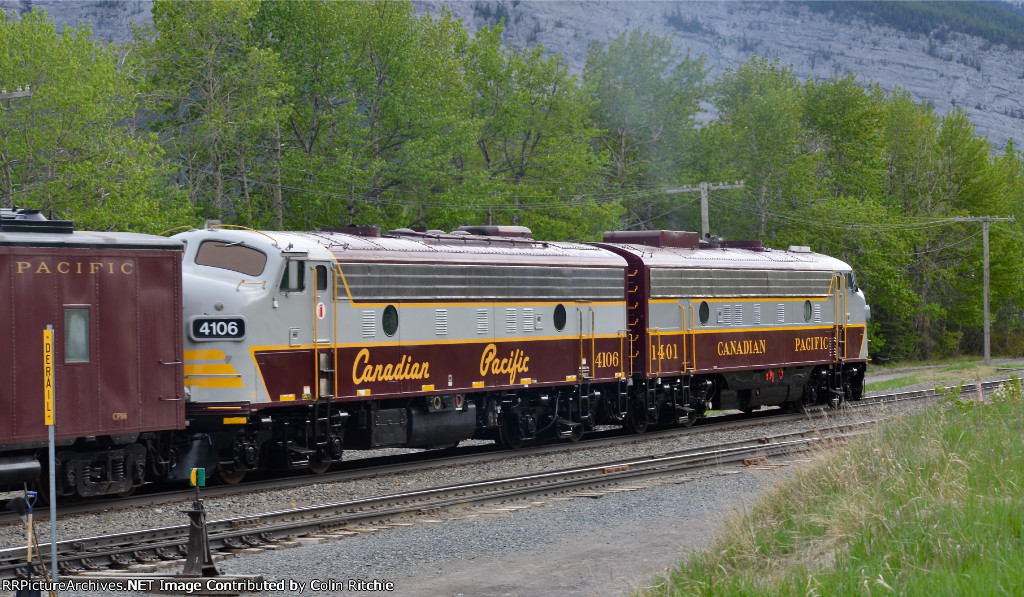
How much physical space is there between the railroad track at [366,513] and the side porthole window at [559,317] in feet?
10.7

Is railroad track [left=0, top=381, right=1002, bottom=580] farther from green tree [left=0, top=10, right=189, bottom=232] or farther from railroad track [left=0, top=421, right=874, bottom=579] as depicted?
green tree [left=0, top=10, right=189, bottom=232]

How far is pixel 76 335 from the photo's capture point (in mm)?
14727

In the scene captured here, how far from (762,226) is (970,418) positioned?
1891 inches

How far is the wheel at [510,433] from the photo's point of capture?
21.9 meters

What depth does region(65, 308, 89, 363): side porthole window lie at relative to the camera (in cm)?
1461

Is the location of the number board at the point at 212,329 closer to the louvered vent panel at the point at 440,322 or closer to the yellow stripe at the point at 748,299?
the louvered vent panel at the point at 440,322

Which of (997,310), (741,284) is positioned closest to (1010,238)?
(997,310)

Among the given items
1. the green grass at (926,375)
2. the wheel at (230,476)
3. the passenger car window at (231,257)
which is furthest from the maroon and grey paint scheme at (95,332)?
the green grass at (926,375)

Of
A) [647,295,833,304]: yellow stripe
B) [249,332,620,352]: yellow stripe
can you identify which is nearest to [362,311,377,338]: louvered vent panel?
[249,332,620,352]: yellow stripe

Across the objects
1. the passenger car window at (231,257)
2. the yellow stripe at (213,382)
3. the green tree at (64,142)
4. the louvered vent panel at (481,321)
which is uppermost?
the green tree at (64,142)

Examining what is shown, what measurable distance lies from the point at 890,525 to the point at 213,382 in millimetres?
10081

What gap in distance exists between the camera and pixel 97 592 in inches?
420

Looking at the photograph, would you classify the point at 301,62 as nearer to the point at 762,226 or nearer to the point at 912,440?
the point at 762,226

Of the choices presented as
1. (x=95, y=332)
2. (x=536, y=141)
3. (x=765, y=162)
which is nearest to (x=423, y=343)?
(x=95, y=332)
